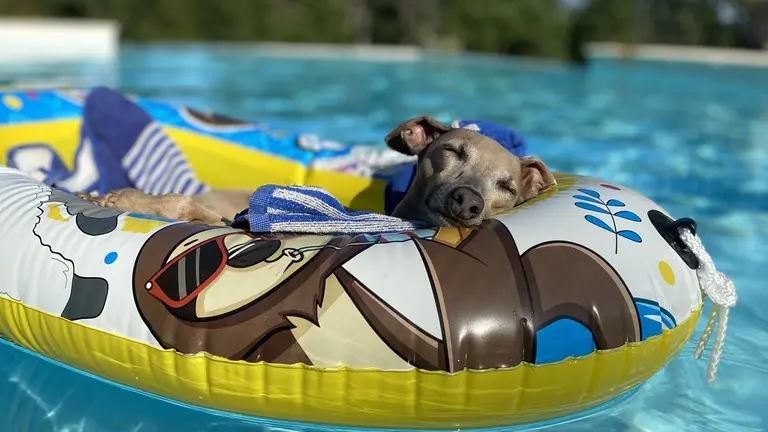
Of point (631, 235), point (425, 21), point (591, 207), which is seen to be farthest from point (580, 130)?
point (425, 21)

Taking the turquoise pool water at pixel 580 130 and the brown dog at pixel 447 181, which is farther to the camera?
the brown dog at pixel 447 181

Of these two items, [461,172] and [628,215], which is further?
[461,172]

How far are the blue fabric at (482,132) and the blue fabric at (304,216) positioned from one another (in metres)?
0.98

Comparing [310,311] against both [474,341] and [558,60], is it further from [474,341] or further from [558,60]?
[558,60]

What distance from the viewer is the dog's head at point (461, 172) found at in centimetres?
311

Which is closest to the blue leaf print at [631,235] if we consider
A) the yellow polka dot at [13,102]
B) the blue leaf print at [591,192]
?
the blue leaf print at [591,192]

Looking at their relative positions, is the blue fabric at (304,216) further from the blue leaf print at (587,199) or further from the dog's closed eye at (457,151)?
the blue leaf print at (587,199)

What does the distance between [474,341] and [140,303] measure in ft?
3.53

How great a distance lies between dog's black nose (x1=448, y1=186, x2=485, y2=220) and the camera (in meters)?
2.65

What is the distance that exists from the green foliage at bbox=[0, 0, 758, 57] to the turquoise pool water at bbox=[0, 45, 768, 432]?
2.56 metres

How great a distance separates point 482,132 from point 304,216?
150 centimetres

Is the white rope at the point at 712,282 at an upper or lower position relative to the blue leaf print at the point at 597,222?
lower

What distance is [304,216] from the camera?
2758 millimetres

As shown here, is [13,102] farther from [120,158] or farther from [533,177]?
[533,177]
